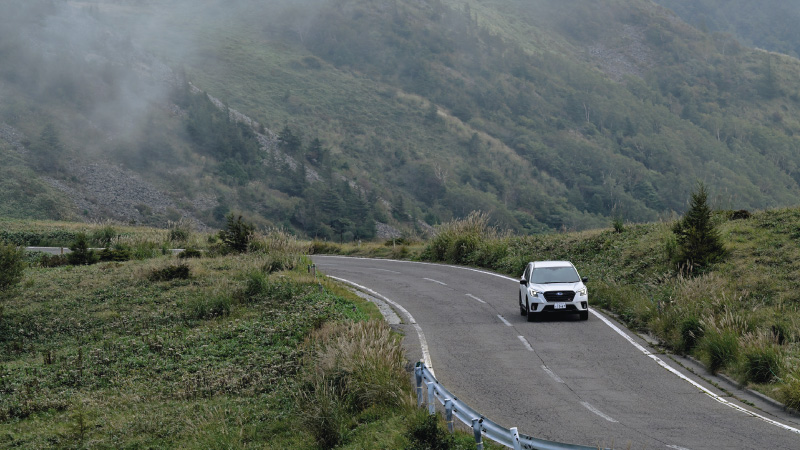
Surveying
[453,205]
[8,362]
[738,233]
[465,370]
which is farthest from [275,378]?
[453,205]

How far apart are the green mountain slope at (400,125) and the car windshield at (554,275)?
7332cm

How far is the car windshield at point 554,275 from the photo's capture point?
64.0 ft

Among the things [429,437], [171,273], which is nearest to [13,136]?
[171,273]

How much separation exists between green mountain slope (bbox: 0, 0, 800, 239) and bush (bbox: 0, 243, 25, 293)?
6240 cm

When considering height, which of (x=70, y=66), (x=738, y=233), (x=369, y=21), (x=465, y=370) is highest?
(x=369, y=21)

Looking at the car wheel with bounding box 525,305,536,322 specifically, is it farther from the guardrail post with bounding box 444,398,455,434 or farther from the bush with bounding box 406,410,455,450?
the bush with bounding box 406,410,455,450

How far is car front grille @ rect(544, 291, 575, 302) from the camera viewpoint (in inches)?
738

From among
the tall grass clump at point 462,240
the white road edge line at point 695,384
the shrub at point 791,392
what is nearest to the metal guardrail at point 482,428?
the white road edge line at point 695,384

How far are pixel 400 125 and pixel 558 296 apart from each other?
13179 centimetres

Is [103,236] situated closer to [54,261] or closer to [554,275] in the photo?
[54,261]

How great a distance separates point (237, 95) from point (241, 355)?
415 ft

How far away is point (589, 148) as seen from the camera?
158 m

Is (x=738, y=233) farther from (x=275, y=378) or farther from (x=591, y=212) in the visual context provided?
(x=591, y=212)

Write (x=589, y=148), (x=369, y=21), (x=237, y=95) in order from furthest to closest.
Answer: (x=369, y=21) → (x=589, y=148) → (x=237, y=95)
